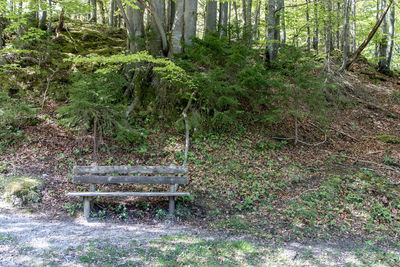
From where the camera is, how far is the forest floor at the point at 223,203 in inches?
160

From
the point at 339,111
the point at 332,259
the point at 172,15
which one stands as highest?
the point at 172,15

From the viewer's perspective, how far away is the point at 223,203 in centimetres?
603

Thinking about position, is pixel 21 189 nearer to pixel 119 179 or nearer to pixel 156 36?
pixel 119 179

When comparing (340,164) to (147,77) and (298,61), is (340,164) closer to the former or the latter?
(298,61)

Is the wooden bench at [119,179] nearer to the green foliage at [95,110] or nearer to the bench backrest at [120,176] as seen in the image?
the bench backrest at [120,176]

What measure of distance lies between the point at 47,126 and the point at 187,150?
4150 mm

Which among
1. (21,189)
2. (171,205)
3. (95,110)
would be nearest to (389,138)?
(171,205)

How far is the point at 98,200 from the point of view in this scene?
5691 millimetres

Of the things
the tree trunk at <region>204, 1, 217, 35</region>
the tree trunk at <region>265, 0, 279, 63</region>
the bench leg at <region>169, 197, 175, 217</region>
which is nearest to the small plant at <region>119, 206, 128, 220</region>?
the bench leg at <region>169, 197, 175, 217</region>

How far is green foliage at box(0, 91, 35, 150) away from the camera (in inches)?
283

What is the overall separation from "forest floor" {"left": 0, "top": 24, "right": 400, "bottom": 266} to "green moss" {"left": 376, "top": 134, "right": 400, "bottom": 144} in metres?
0.04

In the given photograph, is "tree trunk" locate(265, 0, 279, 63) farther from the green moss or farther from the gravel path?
the gravel path

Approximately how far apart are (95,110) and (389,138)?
33.0ft

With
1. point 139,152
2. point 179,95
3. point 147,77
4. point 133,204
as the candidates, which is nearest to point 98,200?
point 133,204
